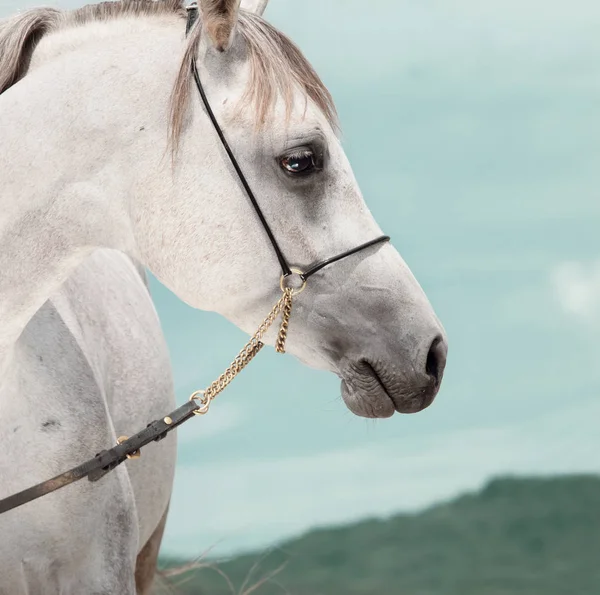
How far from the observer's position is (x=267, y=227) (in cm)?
250

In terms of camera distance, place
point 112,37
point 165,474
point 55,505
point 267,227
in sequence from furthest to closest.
A: point 165,474 < point 55,505 < point 112,37 < point 267,227

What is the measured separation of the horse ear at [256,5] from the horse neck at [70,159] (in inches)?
13.6

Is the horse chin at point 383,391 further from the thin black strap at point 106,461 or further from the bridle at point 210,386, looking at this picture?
the thin black strap at point 106,461

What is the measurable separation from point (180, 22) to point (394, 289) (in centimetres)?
96

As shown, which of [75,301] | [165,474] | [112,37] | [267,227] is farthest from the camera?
[165,474]

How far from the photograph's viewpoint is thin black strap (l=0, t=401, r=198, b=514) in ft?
9.02

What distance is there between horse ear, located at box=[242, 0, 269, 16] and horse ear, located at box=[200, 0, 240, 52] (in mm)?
423

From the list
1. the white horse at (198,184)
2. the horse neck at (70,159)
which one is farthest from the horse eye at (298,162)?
the horse neck at (70,159)

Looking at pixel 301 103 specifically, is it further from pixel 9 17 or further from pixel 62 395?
pixel 62 395

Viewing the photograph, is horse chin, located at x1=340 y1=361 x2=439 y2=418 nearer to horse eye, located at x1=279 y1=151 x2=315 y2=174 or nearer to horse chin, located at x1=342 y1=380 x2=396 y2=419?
horse chin, located at x1=342 y1=380 x2=396 y2=419

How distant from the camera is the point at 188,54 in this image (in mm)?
2564

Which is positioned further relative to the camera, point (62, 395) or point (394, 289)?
point (62, 395)

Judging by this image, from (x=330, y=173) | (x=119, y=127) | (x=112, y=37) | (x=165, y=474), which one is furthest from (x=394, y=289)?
(x=165, y=474)

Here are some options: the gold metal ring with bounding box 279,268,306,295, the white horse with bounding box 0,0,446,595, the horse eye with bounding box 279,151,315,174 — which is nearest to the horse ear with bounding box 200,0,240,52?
the white horse with bounding box 0,0,446,595
